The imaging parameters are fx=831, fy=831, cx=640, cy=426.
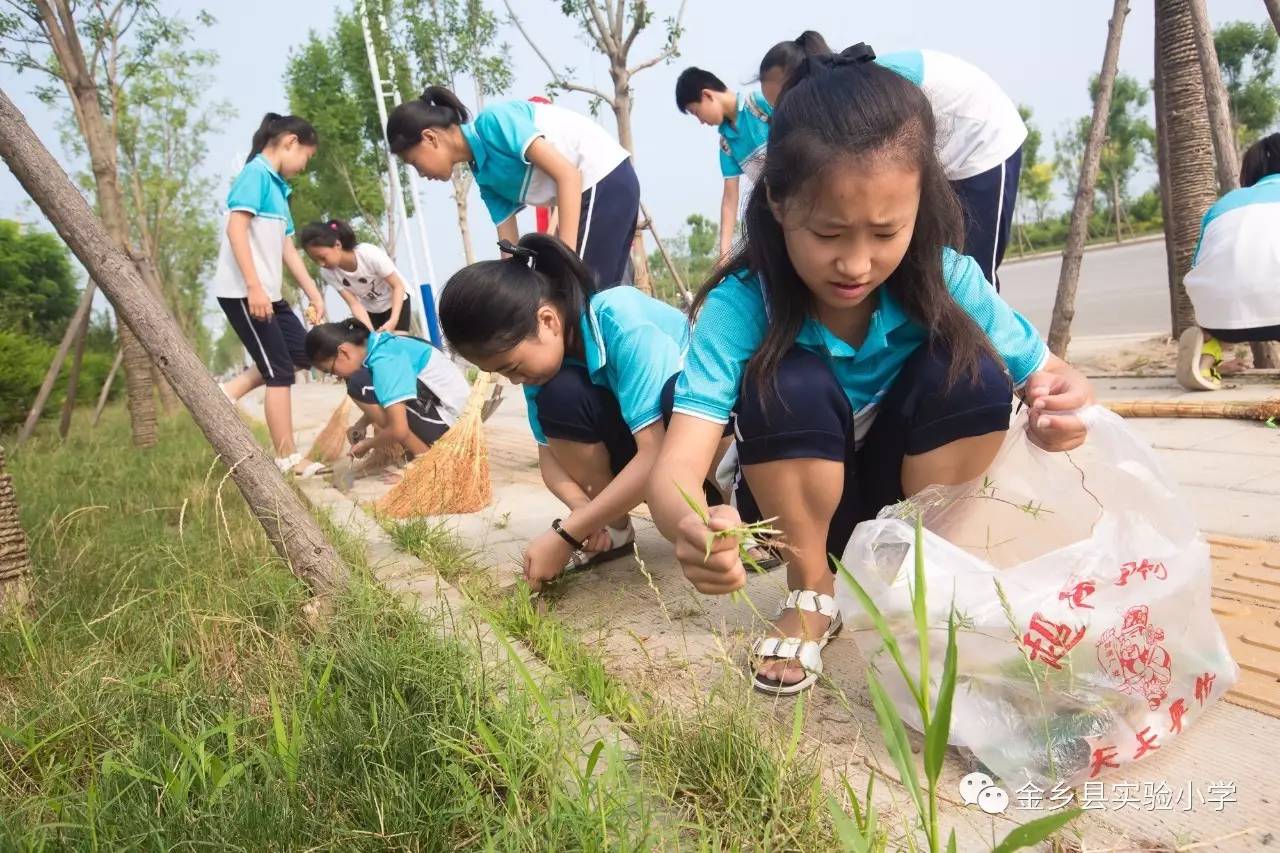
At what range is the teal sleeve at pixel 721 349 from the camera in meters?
1.38

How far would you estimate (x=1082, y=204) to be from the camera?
409cm

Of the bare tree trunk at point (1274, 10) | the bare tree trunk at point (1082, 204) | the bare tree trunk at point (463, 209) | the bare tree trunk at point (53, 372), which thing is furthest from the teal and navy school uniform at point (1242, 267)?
the bare tree trunk at point (463, 209)

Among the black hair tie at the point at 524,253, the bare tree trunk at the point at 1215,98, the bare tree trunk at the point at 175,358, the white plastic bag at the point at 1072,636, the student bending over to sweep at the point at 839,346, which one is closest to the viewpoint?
the white plastic bag at the point at 1072,636

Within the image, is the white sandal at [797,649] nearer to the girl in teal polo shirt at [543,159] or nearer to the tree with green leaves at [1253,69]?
the girl in teal polo shirt at [543,159]

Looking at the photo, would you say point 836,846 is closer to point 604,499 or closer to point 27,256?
point 604,499

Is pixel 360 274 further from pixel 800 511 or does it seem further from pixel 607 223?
pixel 800 511

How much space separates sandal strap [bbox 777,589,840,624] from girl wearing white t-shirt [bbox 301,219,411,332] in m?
3.40

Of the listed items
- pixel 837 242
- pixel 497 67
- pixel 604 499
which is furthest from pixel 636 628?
pixel 497 67

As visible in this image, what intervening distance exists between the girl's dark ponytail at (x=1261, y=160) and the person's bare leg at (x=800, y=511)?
10.7 ft

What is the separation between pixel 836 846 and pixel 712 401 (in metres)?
0.69

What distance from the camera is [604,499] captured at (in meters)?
1.85

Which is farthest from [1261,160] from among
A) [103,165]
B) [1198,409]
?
[103,165]

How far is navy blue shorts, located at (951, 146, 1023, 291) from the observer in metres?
2.17

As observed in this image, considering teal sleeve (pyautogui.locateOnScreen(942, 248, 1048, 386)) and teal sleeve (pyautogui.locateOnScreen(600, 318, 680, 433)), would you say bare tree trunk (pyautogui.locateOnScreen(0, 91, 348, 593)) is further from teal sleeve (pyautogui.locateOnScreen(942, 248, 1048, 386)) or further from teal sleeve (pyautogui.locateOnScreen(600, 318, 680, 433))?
teal sleeve (pyautogui.locateOnScreen(942, 248, 1048, 386))
